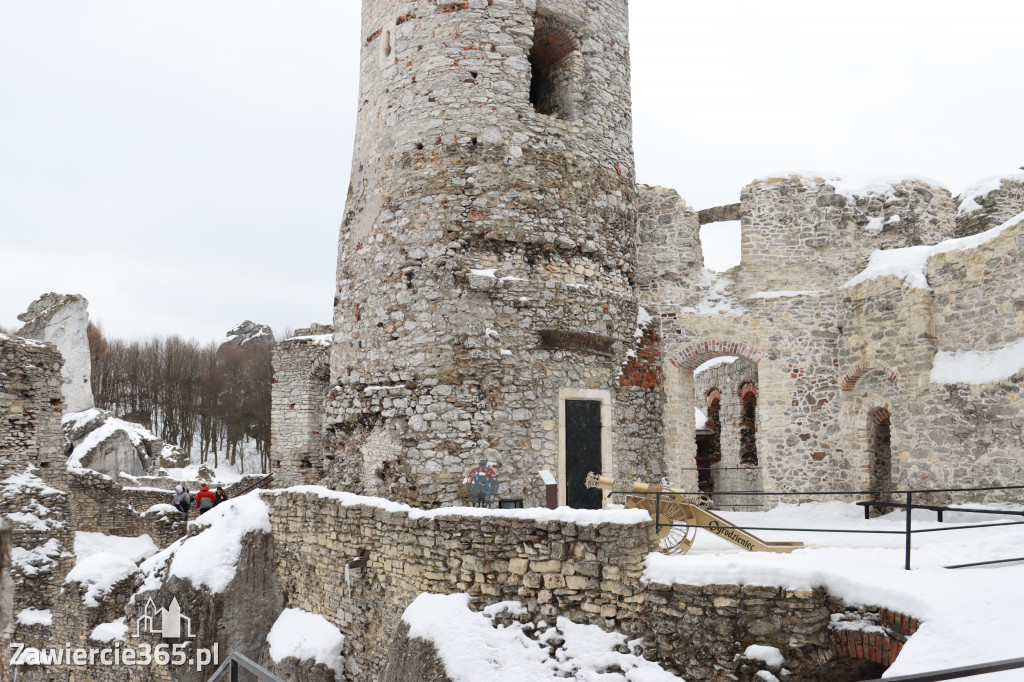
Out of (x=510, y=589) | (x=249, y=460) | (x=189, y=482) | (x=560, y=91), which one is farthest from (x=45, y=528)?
(x=249, y=460)

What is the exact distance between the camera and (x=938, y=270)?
35.2 ft

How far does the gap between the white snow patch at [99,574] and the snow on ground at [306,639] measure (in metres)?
3.95

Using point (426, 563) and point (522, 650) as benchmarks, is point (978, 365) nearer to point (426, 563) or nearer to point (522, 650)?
point (522, 650)

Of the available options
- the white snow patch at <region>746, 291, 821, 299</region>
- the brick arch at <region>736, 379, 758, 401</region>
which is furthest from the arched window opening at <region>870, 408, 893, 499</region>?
the brick arch at <region>736, 379, 758, 401</region>

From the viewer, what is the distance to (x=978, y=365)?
9.95m

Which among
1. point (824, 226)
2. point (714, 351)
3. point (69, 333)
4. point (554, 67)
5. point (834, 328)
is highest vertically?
point (554, 67)

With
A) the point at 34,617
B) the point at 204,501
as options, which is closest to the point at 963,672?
the point at 204,501

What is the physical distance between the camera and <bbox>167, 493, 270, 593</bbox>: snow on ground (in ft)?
31.7

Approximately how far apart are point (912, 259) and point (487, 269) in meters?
Answer: 6.73

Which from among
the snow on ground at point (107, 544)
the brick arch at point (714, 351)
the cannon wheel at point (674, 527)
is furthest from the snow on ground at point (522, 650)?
the snow on ground at point (107, 544)

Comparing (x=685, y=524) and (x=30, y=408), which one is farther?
(x=30, y=408)

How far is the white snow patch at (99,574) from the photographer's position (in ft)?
38.6

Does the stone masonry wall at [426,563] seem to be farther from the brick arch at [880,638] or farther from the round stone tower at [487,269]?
the brick arch at [880,638]

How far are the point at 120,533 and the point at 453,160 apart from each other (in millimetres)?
14498
